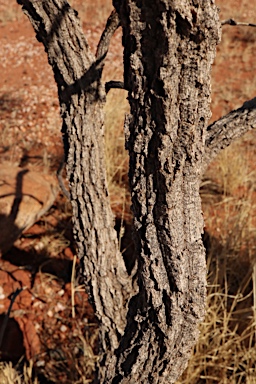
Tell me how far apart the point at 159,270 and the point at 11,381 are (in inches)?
39.1

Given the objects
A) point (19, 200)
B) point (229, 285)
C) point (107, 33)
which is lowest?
point (229, 285)

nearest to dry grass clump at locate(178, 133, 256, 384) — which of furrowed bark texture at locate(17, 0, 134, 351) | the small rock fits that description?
furrowed bark texture at locate(17, 0, 134, 351)

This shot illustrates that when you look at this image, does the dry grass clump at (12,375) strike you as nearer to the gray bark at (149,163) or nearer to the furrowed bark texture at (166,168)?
the gray bark at (149,163)

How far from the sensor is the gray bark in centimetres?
66

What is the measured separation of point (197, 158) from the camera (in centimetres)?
79

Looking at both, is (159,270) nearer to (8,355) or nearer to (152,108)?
(152,108)

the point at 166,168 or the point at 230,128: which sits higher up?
the point at 230,128

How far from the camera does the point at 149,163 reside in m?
0.80

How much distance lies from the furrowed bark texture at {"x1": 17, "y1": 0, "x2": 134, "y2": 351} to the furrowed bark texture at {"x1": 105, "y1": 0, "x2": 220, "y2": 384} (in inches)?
11.8

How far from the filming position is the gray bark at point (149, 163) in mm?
659

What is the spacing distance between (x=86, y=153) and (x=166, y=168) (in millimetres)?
522

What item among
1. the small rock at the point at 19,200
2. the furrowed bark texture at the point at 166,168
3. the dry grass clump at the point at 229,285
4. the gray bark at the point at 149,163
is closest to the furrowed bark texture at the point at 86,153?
the gray bark at the point at 149,163

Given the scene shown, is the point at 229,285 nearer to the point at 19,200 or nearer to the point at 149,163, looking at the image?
the point at 19,200

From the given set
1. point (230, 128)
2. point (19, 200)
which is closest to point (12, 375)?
point (19, 200)
